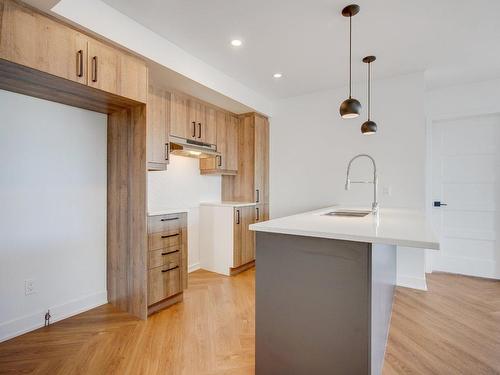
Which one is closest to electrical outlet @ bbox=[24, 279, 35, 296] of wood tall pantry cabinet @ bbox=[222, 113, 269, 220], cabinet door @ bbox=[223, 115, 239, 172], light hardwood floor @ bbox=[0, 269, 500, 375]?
light hardwood floor @ bbox=[0, 269, 500, 375]

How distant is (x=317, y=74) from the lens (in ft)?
10.9

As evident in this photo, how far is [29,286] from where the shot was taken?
2166 mm

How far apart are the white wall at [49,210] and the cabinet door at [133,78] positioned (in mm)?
676

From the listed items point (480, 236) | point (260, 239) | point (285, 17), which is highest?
point (285, 17)

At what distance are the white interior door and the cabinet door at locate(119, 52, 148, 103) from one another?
12.6 ft

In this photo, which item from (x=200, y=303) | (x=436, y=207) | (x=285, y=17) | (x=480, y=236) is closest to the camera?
(x=285, y=17)

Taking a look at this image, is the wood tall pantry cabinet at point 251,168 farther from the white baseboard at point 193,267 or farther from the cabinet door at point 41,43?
the cabinet door at point 41,43

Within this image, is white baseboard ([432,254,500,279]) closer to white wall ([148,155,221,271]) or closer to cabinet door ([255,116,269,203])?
cabinet door ([255,116,269,203])

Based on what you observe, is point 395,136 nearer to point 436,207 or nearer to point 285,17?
point 436,207

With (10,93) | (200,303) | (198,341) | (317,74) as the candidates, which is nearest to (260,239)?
(198,341)

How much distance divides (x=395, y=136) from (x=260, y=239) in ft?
8.76

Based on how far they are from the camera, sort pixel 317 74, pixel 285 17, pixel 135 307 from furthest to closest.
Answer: pixel 317 74 < pixel 135 307 < pixel 285 17

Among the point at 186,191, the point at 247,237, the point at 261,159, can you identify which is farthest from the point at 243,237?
the point at 261,159

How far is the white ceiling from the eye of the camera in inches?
81.7
